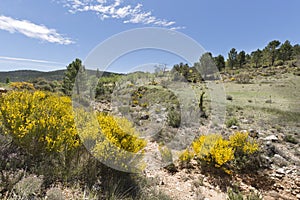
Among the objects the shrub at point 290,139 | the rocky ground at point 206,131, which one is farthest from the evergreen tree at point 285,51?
the shrub at point 290,139

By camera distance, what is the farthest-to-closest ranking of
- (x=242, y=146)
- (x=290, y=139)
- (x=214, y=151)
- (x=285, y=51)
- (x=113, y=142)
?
(x=285, y=51)
(x=290, y=139)
(x=242, y=146)
(x=214, y=151)
(x=113, y=142)

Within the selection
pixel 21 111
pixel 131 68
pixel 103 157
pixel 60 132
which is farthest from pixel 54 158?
pixel 131 68

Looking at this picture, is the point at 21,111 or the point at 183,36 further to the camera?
the point at 183,36

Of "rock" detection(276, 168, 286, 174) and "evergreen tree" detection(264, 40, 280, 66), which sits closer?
"rock" detection(276, 168, 286, 174)

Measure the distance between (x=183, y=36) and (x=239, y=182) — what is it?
3775 millimetres

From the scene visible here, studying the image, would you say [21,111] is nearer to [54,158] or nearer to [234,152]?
[54,158]

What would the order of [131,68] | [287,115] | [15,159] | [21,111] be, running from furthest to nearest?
1. [287,115]
2. [131,68]
3. [21,111]
4. [15,159]

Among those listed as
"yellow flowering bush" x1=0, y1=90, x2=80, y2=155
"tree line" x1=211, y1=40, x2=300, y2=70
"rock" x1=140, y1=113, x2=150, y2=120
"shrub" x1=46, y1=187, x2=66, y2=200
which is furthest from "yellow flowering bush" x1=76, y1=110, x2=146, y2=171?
"tree line" x1=211, y1=40, x2=300, y2=70

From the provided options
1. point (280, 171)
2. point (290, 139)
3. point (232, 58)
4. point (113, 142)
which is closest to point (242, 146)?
point (280, 171)

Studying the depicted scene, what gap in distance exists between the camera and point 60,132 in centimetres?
278

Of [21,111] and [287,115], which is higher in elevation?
[21,111]

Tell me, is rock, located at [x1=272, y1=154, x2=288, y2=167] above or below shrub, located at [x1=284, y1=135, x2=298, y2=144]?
below

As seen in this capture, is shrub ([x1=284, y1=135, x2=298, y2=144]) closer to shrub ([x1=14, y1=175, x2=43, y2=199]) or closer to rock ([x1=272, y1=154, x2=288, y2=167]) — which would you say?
rock ([x1=272, y1=154, x2=288, y2=167])

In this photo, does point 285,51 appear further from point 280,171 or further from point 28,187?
point 28,187
